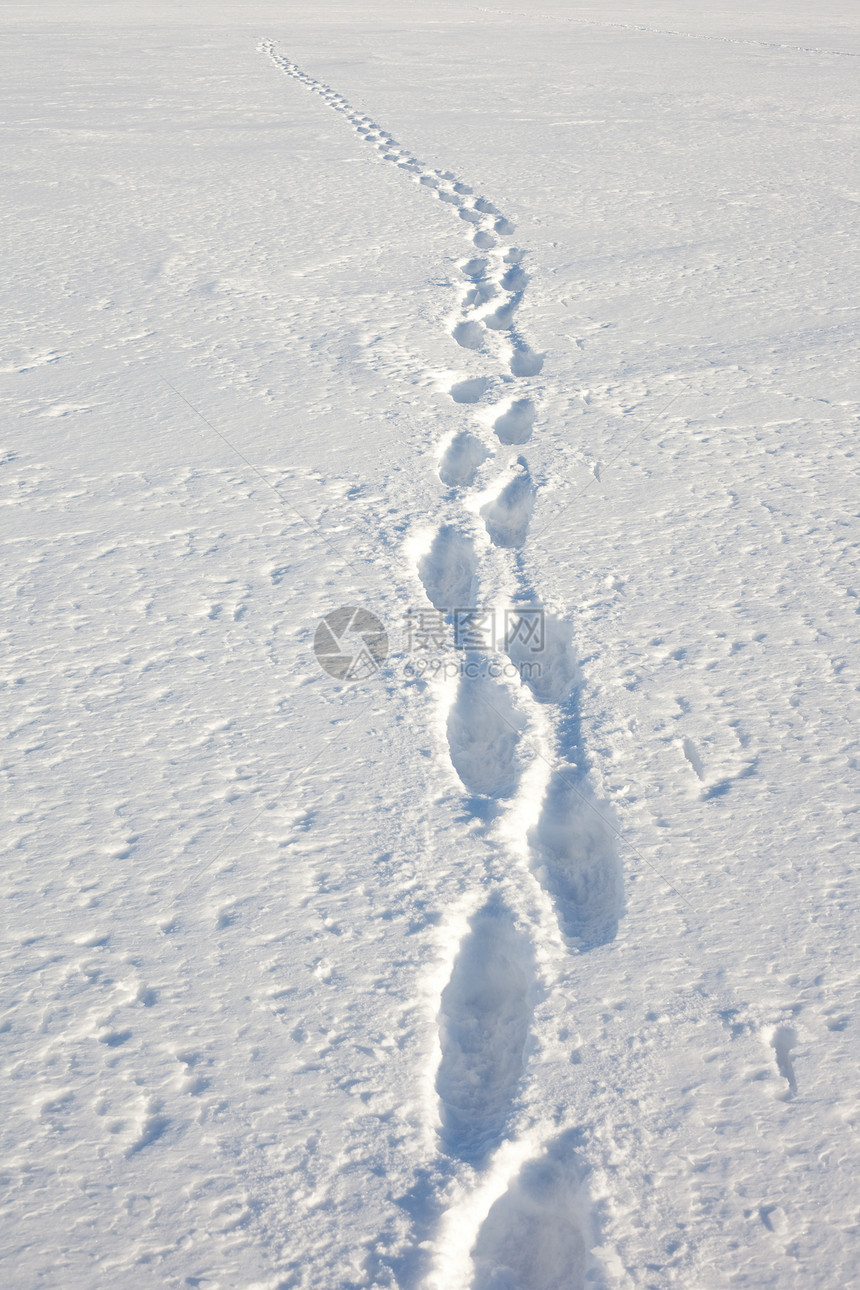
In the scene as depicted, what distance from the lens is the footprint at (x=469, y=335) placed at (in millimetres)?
3174


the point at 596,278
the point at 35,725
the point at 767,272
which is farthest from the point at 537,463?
the point at 767,272

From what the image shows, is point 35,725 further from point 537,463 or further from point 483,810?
point 537,463

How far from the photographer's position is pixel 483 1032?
125cm

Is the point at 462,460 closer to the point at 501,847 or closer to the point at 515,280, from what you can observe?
the point at 501,847

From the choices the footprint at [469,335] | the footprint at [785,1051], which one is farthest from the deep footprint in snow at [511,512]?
the footprint at [785,1051]

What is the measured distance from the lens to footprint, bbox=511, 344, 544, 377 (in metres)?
2.97

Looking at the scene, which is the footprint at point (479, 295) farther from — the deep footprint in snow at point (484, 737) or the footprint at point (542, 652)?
the deep footprint in snow at point (484, 737)

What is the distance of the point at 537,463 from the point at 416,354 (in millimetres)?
799

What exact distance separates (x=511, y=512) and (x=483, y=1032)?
133 centimetres

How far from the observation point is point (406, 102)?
7402mm

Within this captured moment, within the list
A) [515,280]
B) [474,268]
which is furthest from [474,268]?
[515,280]

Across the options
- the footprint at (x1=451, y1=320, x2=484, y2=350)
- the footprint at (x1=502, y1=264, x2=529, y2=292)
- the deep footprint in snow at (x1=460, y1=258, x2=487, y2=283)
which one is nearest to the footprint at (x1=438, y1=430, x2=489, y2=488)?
the footprint at (x1=451, y1=320, x2=484, y2=350)

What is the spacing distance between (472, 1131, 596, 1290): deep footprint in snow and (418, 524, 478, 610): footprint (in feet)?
3.67

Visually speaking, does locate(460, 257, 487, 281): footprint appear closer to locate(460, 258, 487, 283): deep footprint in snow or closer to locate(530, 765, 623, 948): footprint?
locate(460, 258, 487, 283): deep footprint in snow
